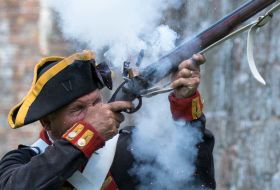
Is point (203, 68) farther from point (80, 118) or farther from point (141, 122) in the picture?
point (80, 118)

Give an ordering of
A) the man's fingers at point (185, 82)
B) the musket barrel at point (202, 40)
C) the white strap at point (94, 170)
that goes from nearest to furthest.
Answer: the musket barrel at point (202, 40) → the man's fingers at point (185, 82) → the white strap at point (94, 170)

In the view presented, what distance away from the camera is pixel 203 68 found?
4.65 meters

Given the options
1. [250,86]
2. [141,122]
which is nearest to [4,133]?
[250,86]

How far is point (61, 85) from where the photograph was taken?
8.39 feet

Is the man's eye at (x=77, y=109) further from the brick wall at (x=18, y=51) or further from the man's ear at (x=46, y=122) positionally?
the brick wall at (x=18, y=51)

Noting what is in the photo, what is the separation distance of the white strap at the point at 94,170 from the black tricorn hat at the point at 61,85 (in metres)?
0.18

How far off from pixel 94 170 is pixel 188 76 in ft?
1.69

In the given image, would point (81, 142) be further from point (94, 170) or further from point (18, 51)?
point (18, 51)

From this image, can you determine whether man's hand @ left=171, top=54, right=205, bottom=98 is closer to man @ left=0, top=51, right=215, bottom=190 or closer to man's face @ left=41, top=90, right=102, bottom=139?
man @ left=0, top=51, right=215, bottom=190

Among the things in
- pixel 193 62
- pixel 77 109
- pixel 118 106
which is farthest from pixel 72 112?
pixel 193 62

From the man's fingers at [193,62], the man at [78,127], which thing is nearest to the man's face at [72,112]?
the man at [78,127]

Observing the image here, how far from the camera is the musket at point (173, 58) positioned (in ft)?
7.89

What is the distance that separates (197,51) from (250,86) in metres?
1.95

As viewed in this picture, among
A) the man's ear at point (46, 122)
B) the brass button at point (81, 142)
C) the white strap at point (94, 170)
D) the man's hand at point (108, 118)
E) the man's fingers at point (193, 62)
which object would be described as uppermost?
the man's fingers at point (193, 62)
